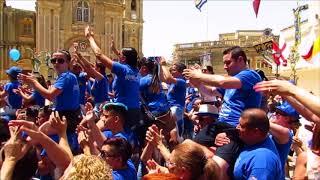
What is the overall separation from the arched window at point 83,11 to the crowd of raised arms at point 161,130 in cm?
4922

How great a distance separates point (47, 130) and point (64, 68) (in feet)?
4.11

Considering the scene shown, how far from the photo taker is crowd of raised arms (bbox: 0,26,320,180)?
4.11 metres

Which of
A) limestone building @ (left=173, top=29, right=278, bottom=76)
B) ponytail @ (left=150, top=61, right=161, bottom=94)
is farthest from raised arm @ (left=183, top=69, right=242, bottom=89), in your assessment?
limestone building @ (left=173, top=29, right=278, bottom=76)

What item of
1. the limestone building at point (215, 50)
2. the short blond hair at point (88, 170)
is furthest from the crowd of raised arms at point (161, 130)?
the limestone building at point (215, 50)

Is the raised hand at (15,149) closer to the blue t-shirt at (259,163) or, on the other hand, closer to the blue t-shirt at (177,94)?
the blue t-shirt at (259,163)

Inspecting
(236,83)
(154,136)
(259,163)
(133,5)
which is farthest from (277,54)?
(133,5)

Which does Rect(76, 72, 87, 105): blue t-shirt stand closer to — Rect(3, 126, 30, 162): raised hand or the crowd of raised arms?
the crowd of raised arms

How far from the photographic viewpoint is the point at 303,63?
37.4 meters

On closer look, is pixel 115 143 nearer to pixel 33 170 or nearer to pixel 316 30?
pixel 33 170

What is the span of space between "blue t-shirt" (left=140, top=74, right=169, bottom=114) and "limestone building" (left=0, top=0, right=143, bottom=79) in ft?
143

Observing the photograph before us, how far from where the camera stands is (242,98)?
19.3ft

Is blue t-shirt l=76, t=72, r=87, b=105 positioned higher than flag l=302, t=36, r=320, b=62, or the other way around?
flag l=302, t=36, r=320, b=62

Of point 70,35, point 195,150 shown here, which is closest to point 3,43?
point 70,35

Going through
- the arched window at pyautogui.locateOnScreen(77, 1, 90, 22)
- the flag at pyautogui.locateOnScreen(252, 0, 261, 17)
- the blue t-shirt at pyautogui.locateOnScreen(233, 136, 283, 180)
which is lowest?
the blue t-shirt at pyautogui.locateOnScreen(233, 136, 283, 180)
